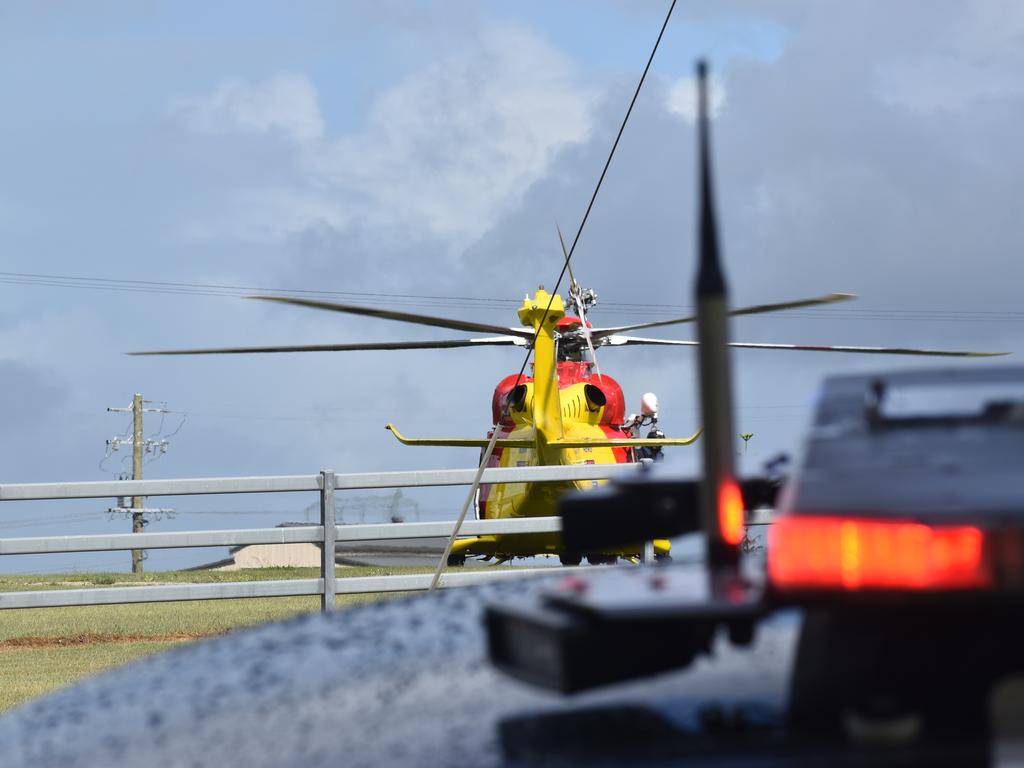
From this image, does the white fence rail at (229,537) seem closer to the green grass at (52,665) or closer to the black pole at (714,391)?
the green grass at (52,665)

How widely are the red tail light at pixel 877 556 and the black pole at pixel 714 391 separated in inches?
4.2

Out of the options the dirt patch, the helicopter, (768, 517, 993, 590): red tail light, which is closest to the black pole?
(768, 517, 993, 590): red tail light

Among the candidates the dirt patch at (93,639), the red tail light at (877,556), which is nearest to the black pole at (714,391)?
the red tail light at (877,556)

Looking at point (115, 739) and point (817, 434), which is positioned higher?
point (817, 434)

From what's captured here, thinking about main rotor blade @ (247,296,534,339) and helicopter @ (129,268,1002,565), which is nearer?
main rotor blade @ (247,296,534,339)

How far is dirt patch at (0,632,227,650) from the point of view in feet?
33.1

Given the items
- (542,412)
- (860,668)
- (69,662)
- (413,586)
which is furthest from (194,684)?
(542,412)

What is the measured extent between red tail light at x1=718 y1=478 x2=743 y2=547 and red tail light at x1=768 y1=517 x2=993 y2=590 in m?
0.11

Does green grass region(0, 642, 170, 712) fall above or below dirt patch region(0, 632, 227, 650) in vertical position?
above

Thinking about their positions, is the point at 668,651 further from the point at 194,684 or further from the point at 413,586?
the point at 413,586

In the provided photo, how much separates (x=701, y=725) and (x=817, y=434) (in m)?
0.28

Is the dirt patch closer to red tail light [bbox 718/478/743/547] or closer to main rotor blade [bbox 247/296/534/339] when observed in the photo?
main rotor blade [bbox 247/296/534/339]

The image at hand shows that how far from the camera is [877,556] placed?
0.95 metres

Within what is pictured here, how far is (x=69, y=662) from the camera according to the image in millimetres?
8836
